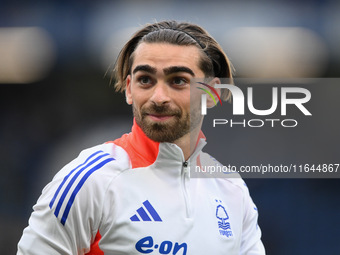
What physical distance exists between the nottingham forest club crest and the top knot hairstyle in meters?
0.50

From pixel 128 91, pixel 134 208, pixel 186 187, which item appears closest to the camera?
pixel 134 208

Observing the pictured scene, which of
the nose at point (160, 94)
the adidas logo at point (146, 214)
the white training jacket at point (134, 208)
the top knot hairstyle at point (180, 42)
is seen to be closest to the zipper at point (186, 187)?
the white training jacket at point (134, 208)

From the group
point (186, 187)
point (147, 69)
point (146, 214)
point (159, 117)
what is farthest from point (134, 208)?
point (147, 69)

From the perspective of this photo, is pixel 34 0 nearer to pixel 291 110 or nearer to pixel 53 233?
pixel 291 110

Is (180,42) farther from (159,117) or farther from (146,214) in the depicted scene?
(146,214)

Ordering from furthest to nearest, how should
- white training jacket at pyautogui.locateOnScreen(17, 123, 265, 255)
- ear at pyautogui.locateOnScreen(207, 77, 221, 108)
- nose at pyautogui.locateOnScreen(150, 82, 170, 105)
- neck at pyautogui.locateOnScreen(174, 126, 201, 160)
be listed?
ear at pyautogui.locateOnScreen(207, 77, 221, 108) → neck at pyautogui.locateOnScreen(174, 126, 201, 160) → nose at pyautogui.locateOnScreen(150, 82, 170, 105) → white training jacket at pyautogui.locateOnScreen(17, 123, 265, 255)

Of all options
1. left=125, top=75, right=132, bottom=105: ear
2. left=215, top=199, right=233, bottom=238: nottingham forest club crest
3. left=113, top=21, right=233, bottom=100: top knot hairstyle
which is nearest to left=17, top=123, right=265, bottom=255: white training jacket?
left=215, top=199, right=233, bottom=238: nottingham forest club crest

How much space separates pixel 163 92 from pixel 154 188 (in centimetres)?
33

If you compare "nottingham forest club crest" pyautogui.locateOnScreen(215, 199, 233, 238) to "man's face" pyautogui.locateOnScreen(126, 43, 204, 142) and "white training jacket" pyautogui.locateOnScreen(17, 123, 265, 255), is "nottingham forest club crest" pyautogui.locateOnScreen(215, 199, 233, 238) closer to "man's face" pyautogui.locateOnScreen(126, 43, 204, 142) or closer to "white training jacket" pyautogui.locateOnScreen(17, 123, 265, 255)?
"white training jacket" pyautogui.locateOnScreen(17, 123, 265, 255)

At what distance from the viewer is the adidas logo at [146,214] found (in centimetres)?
181

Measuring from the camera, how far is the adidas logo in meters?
1.81

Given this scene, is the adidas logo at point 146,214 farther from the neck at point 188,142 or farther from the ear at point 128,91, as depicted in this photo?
the ear at point 128,91

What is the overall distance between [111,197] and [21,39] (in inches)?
96.8

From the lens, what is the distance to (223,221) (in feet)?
6.44
